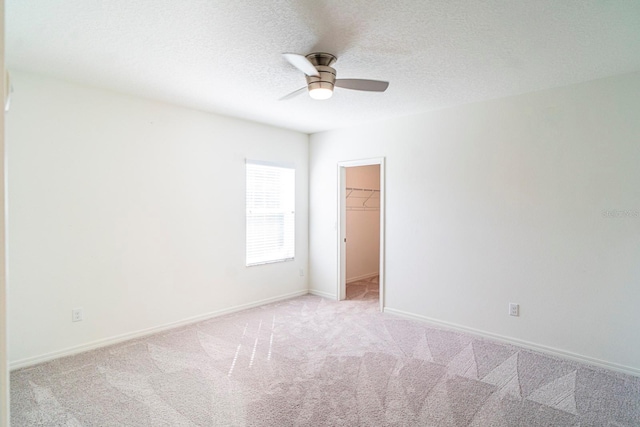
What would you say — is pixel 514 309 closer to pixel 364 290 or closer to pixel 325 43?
pixel 364 290

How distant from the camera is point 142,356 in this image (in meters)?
3.11

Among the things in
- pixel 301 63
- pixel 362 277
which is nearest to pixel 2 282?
pixel 301 63

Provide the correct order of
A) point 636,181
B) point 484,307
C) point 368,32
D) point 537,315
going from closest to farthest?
point 368,32
point 636,181
point 537,315
point 484,307

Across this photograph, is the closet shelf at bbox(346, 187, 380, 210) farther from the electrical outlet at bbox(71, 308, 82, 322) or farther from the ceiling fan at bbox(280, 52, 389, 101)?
the electrical outlet at bbox(71, 308, 82, 322)

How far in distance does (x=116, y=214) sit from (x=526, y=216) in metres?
4.05

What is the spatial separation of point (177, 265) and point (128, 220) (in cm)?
73

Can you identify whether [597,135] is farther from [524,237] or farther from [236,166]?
[236,166]

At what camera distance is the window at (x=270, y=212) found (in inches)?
184

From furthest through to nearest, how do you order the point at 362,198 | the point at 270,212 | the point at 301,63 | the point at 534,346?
the point at 362,198
the point at 270,212
the point at 534,346
the point at 301,63

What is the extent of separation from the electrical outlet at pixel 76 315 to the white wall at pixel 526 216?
337cm

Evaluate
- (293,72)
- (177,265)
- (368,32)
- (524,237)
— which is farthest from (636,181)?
(177,265)

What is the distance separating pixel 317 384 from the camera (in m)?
2.63

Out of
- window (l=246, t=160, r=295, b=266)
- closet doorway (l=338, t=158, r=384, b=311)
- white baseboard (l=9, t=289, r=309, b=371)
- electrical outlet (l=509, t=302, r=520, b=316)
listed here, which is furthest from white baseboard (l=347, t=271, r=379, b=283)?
electrical outlet (l=509, t=302, r=520, b=316)

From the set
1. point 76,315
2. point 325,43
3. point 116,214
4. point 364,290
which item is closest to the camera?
point 325,43
